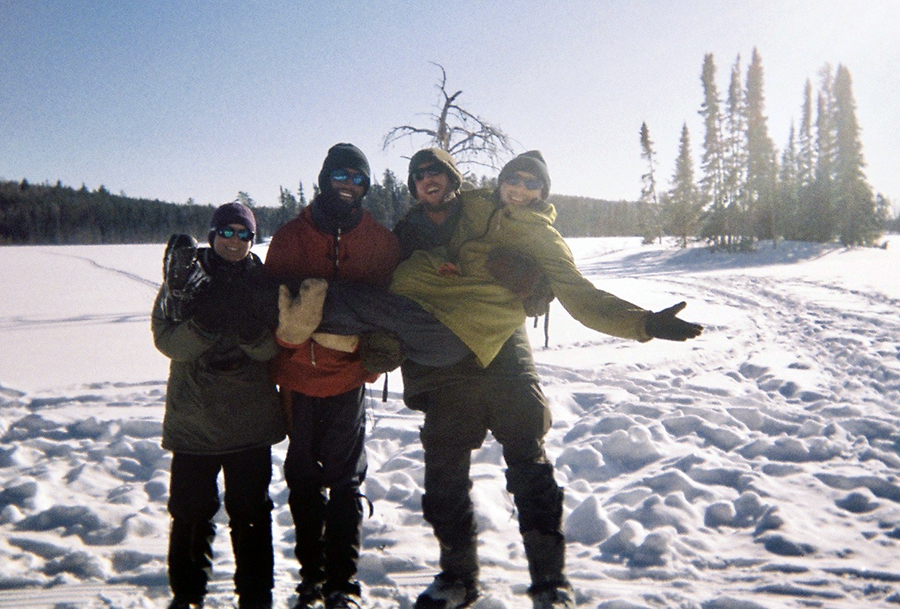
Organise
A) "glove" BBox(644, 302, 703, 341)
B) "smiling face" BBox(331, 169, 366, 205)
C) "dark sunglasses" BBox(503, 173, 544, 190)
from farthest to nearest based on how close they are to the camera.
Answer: "dark sunglasses" BBox(503, 173, 544, 190), "smiling face" BBox(331, 169, 366, 205), "glove" BBox(644, 302, 703, 341)

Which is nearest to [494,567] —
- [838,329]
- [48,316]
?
[838,329]

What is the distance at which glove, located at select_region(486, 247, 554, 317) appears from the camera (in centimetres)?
227

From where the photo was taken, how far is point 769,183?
3003cm

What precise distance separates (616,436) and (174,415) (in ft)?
10.9

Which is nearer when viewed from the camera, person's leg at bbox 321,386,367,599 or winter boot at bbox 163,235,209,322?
winter boot at bbox 163,235,209,322

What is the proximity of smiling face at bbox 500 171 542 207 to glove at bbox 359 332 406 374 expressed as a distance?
97cm

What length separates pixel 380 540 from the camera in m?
2.91

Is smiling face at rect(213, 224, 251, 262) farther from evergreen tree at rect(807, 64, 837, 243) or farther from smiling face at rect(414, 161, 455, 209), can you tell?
evergreen tree at rect(807, 64, 837, 243)

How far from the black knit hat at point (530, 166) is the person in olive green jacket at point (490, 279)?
0.68ft

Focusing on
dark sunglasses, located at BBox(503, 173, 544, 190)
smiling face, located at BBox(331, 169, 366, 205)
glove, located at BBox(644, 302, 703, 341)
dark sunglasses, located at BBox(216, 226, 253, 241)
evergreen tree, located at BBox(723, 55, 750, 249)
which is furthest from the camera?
evergreen tree, located at BBox(723, 55, 750, 249)

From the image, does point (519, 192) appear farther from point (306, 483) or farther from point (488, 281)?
point (306, 483)

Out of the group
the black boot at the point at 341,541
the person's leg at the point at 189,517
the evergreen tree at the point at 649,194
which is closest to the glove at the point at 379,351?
the black boot at the point at 341,541

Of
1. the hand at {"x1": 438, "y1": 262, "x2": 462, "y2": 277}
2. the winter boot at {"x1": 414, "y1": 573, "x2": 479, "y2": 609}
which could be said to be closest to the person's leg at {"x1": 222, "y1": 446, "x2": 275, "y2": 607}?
the winter boot at {"x1": 414, "y1": 573, "x2": 479, "y2": 609}

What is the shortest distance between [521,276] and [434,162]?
0.77 m
